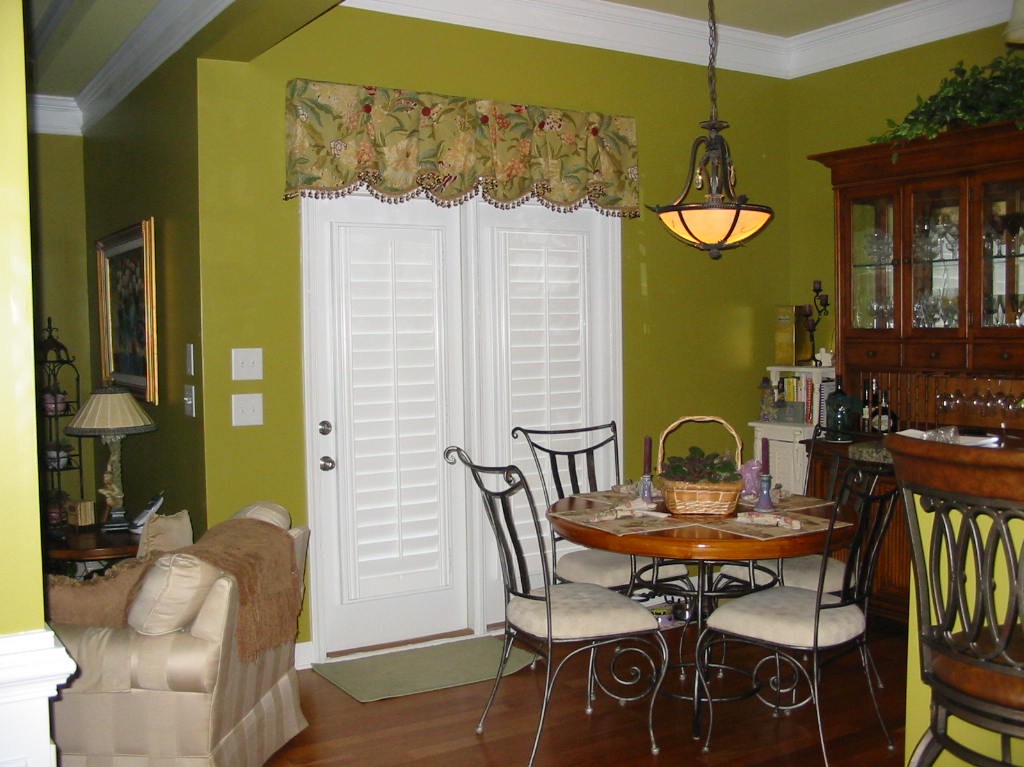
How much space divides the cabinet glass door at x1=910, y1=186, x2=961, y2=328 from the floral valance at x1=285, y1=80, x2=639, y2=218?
4.53ft

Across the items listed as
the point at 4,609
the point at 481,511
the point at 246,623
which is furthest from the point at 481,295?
the point at 4,609

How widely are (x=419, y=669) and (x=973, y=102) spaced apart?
3512 millimetres

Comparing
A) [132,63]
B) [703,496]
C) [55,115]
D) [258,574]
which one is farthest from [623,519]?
[55,115]

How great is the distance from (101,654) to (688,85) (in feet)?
13.2

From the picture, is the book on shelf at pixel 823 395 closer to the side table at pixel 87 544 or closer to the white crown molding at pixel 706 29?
the white crown molding at pixel 706 29

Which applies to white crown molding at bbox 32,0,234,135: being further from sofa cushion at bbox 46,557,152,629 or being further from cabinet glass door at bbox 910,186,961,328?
cabinet glass door at bbox 910,186,961,328

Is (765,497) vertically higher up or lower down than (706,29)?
lower down

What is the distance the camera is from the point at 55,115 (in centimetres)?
620

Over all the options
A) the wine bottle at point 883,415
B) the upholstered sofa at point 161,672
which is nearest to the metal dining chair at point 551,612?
the upholstered sofa at point 161,672

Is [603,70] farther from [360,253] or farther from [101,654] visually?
[101,654]

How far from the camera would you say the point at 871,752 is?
350 cm

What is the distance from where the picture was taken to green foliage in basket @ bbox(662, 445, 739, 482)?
12.0 feet

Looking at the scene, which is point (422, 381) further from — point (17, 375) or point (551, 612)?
point (17, 375)

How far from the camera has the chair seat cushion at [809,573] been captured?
3830 millimetres
